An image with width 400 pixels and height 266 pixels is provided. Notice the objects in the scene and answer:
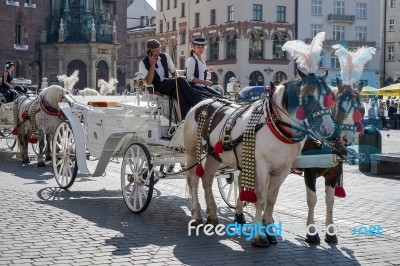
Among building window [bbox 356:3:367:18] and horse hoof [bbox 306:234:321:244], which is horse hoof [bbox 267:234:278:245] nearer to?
horse hoof [bbox 306:234:321:244]

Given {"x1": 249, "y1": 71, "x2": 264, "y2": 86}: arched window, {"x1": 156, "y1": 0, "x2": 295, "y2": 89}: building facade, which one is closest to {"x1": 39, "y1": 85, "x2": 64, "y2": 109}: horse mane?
{"x1": 156, "y1": 0, "x2": 295, "y2": 89}: building facade

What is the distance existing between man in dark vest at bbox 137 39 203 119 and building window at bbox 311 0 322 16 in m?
58.0

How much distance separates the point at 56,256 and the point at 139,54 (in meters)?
77.9

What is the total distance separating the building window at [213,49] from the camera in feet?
225

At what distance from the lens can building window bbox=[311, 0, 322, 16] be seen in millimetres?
66938

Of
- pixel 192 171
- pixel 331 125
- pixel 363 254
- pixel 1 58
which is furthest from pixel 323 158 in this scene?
pixel 1 58

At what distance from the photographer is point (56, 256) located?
24.9 feet

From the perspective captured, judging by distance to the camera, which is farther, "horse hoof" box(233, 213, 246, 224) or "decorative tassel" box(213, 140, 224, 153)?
"horse hoof" box(233, 213, 246, 224)

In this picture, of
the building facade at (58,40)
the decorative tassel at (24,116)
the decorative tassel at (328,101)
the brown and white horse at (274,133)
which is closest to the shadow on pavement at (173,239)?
the brown and white horse at (274,133)

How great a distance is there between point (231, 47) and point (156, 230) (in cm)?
5876

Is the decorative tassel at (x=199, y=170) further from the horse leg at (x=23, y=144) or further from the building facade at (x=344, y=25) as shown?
the building facade at (x=344, y=25)

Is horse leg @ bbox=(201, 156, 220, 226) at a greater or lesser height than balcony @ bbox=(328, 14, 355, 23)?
lesser

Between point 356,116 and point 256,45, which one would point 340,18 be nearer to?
point 256,45

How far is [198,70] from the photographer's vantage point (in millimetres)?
10445
